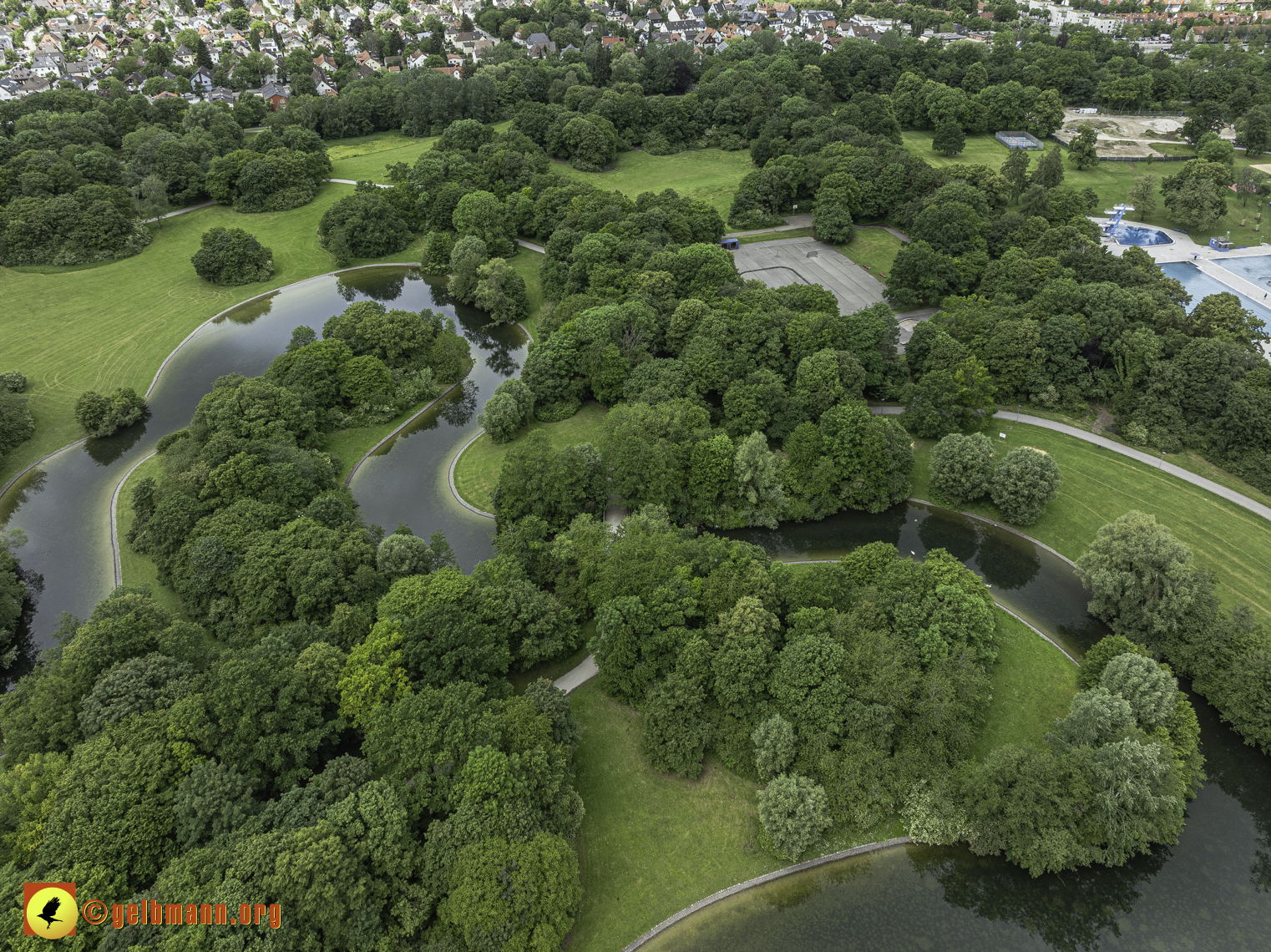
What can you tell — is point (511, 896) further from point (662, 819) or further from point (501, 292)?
point (501, 292)

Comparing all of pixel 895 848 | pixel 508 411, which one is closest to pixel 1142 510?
pixel 895 848

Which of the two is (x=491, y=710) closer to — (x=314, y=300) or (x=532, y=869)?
(x=532, y=869)

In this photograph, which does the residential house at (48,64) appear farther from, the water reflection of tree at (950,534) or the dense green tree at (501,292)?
the water reflection of tree at (950,534)

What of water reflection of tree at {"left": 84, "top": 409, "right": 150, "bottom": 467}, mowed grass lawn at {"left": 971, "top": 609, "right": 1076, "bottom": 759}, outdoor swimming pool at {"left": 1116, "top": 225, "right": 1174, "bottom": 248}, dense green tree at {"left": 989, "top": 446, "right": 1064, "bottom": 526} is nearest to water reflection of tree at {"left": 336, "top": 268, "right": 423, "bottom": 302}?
water reflection of tree at {"left": 84, "top": 409, "right": 150, "bottom": 467}

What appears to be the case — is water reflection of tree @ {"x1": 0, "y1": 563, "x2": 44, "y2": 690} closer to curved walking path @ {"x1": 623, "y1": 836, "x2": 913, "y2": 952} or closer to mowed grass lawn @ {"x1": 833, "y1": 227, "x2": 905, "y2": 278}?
curved walking path @ {"x1": 623, "y1": 836, "x2": 913, "y2": 952}

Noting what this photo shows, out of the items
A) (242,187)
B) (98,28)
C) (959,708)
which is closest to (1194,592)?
(959,708)
